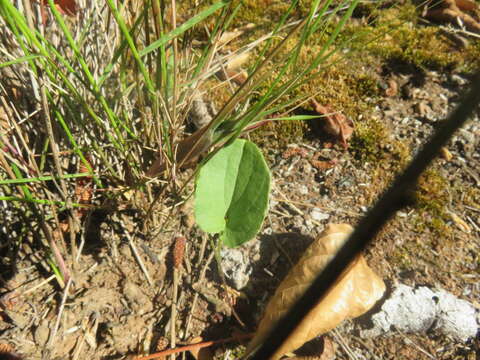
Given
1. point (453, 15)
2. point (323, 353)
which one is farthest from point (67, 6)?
point (453, 15)

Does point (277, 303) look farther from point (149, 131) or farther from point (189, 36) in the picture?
point (189, 36)

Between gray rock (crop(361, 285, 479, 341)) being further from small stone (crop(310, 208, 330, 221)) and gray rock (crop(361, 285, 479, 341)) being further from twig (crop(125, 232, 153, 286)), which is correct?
twig (crop(125, 232, 153, 286))

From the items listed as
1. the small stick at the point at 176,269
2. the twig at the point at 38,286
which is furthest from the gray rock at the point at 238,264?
the twig at the point at 38,286

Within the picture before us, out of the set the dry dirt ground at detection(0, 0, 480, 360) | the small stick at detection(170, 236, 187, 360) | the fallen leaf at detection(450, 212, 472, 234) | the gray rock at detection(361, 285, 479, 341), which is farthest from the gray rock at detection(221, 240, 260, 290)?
the fallen leaf at detection(450, 212, 472, 234)

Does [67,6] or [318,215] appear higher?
[67,6]

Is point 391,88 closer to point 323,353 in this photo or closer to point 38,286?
point 323,353

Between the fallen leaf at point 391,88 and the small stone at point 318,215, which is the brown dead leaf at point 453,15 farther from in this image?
the small stone at point 318,215

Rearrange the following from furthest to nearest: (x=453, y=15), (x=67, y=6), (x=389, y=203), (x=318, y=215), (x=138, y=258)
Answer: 1. (x=453, y=15)
2. (x=318, y=215)
3. (x=138, y=258)
4. (x=67, y=6)
5. (x=389, y=203)
